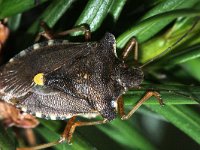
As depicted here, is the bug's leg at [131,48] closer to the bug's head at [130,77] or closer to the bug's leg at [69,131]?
the bug's head at [130,77]

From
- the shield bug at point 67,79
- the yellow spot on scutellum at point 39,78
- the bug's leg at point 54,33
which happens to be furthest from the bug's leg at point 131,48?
the yellow spot on scutellum at point 39,78

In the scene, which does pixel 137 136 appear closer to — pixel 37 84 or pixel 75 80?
pixel 75 80

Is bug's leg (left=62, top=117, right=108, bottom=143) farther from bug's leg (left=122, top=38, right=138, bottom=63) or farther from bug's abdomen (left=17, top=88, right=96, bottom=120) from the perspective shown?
bug's leg (left=122, top=38, right=138, bottom=63)

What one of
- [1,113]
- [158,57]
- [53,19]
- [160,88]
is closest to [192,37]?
[158,57]

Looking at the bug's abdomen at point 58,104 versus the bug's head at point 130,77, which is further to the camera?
the bug's abdomen at point 58,104

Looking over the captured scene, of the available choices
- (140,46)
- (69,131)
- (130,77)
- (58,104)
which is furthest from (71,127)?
(140,46)

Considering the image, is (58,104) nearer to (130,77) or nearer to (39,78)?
(39,78)
